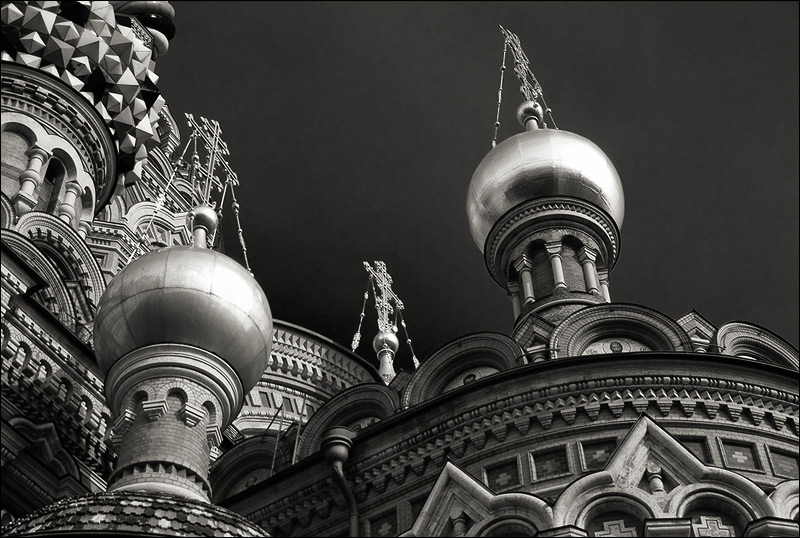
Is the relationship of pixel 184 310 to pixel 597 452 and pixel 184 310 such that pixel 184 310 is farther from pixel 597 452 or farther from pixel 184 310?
pixel 597 452

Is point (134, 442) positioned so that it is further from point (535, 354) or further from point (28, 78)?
point (28, 78)

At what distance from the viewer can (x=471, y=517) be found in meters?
9.31

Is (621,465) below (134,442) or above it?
below

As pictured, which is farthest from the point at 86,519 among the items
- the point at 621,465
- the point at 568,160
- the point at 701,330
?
the point at 568,160

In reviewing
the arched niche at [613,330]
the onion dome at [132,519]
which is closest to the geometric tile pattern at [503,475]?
the arched niche at [613,330]

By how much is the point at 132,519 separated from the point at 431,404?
2.19 m

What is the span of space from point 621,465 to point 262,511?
95.3 inches

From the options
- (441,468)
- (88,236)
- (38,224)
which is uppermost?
(88,236)

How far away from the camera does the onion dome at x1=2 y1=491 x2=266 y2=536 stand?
8.62 meters

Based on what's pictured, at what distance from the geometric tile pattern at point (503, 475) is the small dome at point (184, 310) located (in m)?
2.10

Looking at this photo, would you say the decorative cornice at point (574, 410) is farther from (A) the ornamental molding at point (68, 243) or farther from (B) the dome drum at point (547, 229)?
(A) the ornamental molding at point (68, 243)

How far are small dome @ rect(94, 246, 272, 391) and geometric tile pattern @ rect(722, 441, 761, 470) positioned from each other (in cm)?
330

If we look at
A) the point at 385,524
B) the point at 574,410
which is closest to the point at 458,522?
the point at 385,524

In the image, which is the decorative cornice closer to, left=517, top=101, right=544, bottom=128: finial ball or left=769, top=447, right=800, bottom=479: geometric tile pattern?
left=769, top=447, right=800, bottom=479: geometric tile pattern
